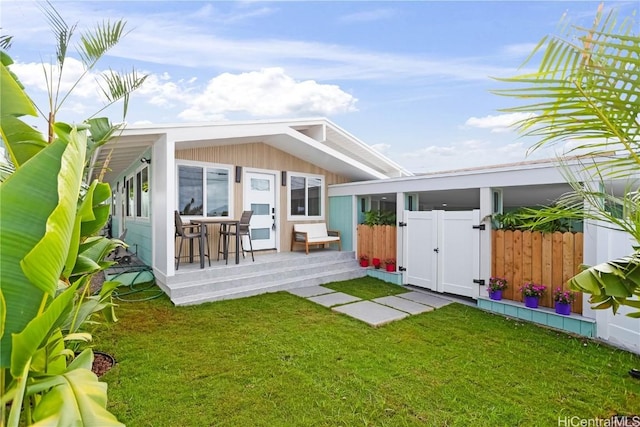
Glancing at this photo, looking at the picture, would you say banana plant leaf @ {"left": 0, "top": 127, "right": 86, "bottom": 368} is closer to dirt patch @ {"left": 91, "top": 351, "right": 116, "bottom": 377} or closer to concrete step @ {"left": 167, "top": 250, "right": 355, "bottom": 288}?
dirt patch @ {"left": 91, "top": 351, "right": 116, "bottom": 377}

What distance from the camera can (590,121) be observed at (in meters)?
1.02

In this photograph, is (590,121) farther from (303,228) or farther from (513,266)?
(303,228)

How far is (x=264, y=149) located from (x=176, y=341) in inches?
233

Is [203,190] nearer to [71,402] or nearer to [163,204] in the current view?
[163,204]

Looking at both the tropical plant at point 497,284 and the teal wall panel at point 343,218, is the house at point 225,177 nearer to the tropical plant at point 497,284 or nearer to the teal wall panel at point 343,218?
the teal wall panel at point 343,218

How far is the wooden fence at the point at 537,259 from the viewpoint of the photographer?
507 cm

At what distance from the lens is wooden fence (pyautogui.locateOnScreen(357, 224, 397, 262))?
823 centimetres

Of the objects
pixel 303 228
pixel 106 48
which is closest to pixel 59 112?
pixel 106 48

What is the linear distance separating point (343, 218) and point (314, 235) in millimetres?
1021

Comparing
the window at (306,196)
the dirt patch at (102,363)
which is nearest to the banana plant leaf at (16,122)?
the dirt patch at (102,363)

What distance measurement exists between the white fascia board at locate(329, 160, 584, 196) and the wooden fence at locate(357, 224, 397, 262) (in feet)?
3.24

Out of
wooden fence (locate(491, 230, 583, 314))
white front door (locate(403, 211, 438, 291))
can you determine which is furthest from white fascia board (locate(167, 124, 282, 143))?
wooden fence (locate(491, 230, 583, 314))

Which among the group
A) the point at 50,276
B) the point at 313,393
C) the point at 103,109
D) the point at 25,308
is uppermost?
the point at 103,109

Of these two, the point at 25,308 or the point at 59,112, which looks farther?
the point at 59,112
